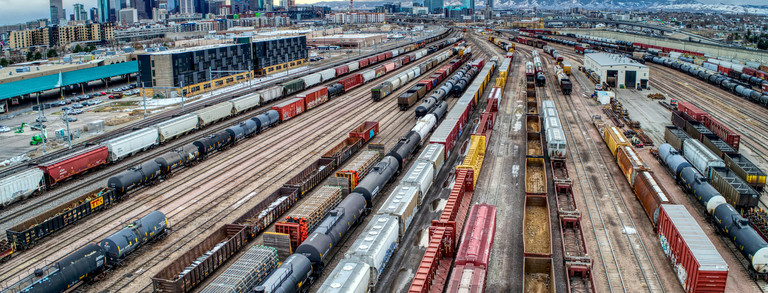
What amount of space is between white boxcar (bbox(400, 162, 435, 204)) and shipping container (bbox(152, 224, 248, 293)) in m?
12.9

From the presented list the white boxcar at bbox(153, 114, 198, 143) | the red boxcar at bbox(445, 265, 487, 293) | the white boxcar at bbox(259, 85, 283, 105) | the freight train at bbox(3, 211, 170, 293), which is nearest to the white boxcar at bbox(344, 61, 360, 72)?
the white boxcar at bbox(259, 85, 283, 105)

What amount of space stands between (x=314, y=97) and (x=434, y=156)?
137 feet

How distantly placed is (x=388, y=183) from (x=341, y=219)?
1389 centimetres

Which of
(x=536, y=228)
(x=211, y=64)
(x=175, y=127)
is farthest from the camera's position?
(x=211, y=64)

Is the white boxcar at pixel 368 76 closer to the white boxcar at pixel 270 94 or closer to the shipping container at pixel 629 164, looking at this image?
the white boxcar at pixel 270 94

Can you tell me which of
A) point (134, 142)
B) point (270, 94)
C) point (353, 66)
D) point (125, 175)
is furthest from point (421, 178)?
point (353, 66)

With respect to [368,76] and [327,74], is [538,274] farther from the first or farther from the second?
[368,76]

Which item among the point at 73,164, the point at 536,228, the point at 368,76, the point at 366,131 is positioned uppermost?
the point at 368,76

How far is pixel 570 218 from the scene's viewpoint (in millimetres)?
38750

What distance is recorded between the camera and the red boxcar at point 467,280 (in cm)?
2641

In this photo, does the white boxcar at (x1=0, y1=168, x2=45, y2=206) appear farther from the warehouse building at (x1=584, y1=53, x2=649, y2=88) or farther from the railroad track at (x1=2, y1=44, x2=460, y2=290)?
the warehouse building at (x1=584, y1=53, x2=649, y2=88)

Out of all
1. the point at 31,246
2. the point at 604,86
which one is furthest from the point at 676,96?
the point at 31,246

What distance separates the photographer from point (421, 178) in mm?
42812

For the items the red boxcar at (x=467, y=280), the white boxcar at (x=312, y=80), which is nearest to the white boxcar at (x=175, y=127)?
the white boxcar at (x=312, y=80)
